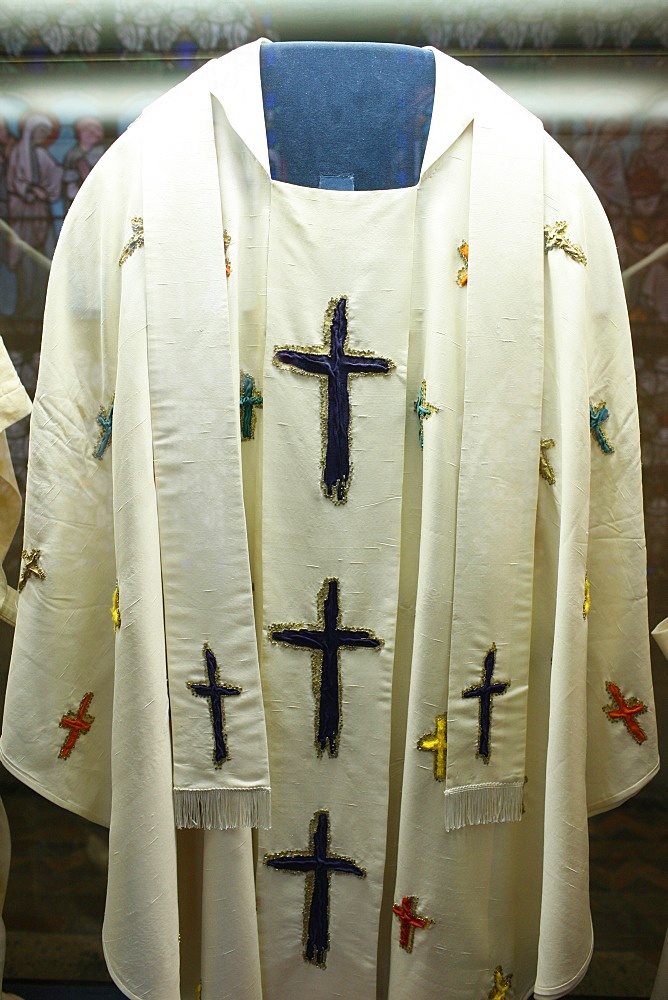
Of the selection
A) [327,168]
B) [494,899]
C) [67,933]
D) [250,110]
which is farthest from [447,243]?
[67,933]

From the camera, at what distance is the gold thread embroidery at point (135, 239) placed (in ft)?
3.67

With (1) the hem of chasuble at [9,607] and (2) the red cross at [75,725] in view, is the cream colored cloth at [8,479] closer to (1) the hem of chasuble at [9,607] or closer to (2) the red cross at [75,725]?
(1) the hem of chasuble at [9,607]

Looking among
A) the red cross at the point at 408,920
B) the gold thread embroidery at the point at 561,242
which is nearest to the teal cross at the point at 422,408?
the gold thread embroidery at the point at 561,242

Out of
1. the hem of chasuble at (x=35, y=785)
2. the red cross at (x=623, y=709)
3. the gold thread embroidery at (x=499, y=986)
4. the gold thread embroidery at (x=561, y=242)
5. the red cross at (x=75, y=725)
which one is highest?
the gold thread embroidery at (x=561, y=242)

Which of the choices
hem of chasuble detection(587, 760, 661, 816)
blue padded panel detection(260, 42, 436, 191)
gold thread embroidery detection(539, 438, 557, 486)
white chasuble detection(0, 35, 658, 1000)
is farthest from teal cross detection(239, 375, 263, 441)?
hem of chasuble detection(587, 760, 661, 816)

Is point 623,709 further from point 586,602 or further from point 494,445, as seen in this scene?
point 494,445

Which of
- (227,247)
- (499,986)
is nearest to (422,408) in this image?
(227,247)

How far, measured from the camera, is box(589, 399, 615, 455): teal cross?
1.19 m

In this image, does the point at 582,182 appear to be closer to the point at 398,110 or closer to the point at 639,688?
the point at 398,110

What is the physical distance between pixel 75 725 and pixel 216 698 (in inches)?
9.5

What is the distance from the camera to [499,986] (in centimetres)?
123

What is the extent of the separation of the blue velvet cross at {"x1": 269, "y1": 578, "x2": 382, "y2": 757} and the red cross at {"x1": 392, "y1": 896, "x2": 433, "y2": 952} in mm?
263

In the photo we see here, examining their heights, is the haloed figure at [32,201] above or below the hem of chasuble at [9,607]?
above

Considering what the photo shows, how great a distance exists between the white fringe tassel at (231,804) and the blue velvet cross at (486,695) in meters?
0.28
